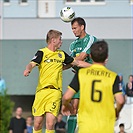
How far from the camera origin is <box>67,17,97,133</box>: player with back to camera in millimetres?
11328

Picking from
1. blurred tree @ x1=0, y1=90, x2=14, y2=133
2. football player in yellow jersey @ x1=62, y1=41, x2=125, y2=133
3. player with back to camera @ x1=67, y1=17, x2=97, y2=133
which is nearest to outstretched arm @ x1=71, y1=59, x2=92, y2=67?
player with back to camera @ x1=67, y1=17, x2=97, y2=133

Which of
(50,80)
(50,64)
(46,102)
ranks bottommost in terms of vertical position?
(46,102)

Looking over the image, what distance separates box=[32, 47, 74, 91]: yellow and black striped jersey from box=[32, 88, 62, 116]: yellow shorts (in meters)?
0.11

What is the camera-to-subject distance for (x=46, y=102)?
1088 centimetres

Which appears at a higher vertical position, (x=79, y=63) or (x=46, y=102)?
(x=79, y=63)

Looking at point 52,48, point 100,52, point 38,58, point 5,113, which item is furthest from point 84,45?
point 5,113

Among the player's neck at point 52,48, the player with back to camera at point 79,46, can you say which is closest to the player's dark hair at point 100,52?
the player's neck at point 52,48

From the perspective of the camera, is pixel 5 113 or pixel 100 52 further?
pixel 5 113

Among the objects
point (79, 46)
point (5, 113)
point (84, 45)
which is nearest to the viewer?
point (84, 45)

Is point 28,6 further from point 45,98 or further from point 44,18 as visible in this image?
point 45,98

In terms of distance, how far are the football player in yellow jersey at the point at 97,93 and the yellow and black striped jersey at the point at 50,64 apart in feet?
8.69

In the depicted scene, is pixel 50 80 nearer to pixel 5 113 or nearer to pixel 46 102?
pixel 46 102

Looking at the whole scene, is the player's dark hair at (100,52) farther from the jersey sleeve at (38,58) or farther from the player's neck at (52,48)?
the player's neck at (52,48)

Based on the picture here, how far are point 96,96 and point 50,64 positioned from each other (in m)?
2.82
